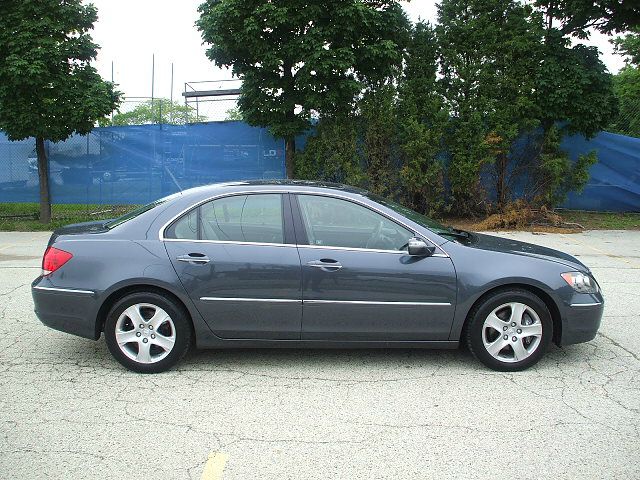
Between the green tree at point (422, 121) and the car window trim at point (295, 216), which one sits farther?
the green tree at point (422, 121)

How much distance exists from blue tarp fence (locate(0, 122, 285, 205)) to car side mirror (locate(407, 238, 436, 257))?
34.4 feet

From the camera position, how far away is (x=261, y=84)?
12.9 meters

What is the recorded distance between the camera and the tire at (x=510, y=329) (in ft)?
14.0

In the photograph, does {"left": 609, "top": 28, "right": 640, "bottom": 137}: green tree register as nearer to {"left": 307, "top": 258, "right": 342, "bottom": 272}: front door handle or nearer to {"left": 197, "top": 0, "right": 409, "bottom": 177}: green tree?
{"left": 197, "top": 0, "right": 409, "bottom": 177}: green tree

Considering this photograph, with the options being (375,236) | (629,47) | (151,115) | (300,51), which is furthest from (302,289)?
(629,47)

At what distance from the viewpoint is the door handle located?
14.0ft

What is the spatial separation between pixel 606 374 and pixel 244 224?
124 inches

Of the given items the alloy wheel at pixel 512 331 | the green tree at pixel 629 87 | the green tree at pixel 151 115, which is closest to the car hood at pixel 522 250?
the alloy wheel at pixel 512 331

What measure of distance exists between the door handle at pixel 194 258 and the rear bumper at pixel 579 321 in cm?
289

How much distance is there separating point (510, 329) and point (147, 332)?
2.86m

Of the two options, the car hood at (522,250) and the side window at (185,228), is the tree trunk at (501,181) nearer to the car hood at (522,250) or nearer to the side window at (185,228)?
the car hood at (522,250)

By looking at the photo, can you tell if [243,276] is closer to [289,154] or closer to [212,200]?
[212,200]

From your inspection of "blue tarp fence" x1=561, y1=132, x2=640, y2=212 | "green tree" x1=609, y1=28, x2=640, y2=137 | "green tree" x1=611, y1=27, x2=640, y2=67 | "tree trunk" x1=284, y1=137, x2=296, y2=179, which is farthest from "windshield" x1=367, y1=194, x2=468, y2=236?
"green tree" x1=611, y1=27, x2=640, y2=67

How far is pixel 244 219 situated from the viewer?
14.6 feet
